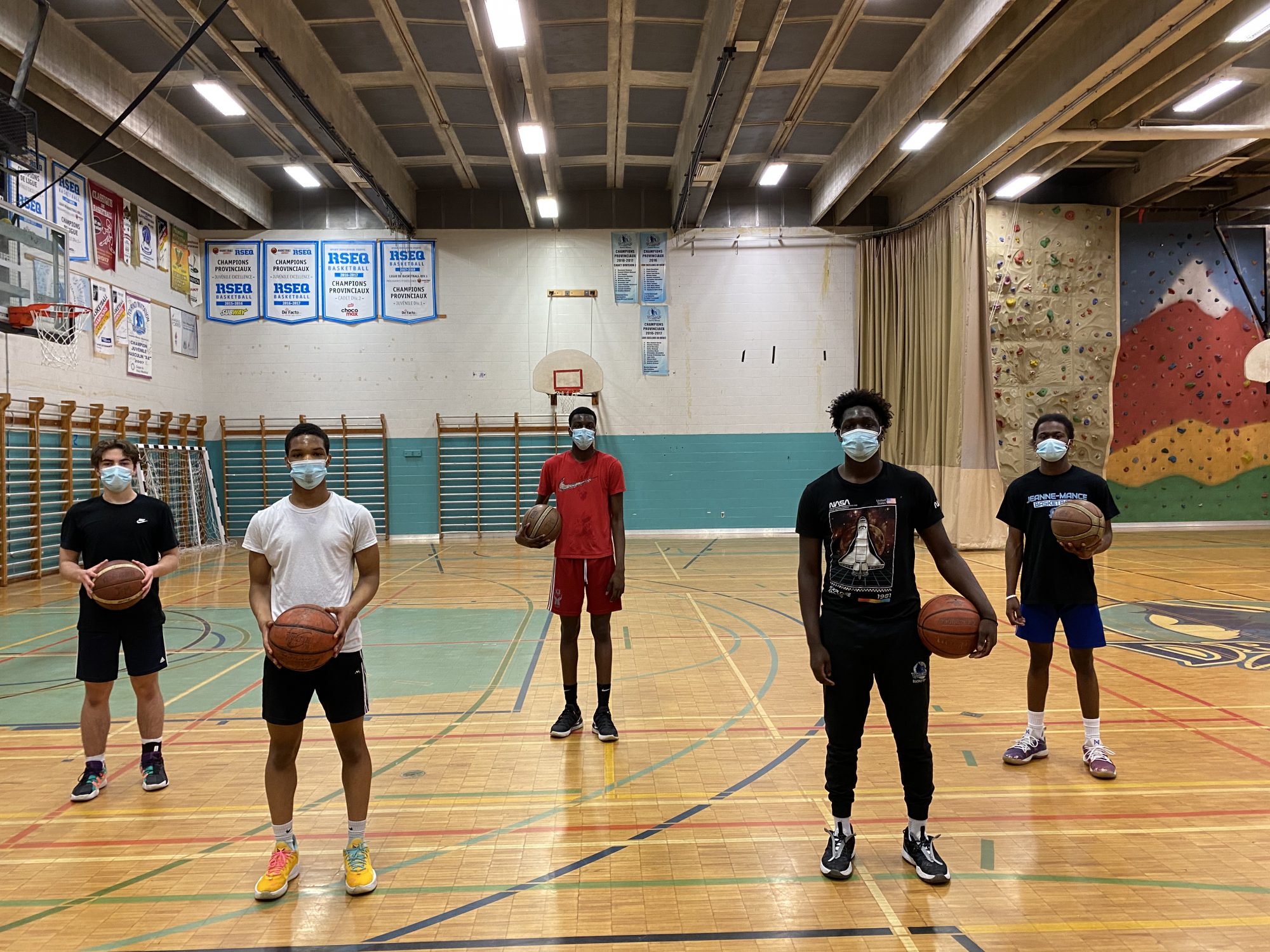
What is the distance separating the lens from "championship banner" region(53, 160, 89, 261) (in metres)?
11.4

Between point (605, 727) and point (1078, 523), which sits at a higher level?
point (1078, 523)

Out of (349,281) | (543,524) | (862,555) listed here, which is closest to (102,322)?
(349,281)

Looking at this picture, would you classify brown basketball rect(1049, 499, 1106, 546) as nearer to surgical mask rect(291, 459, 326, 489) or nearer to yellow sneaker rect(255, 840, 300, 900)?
surgical mask rect(291, 459, 326, 489)

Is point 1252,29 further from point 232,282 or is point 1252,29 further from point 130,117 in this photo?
point 232,282

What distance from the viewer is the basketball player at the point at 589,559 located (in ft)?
15.1

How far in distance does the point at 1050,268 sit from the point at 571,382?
871cm

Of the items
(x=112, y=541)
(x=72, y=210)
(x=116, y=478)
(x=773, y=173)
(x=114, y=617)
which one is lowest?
(x=114, y=617)

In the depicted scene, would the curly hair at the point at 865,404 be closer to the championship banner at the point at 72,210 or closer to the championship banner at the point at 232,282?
the championship banner at the point at 72,210

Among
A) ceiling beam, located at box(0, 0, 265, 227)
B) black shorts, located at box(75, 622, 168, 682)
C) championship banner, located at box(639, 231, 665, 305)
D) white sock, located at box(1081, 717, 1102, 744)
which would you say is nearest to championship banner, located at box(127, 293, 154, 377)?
ceiling beam, located at box(0, 0, 265, 227)

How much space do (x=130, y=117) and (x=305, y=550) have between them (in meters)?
11.5

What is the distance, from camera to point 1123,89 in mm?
10500

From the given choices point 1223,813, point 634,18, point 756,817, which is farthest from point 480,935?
point 634,18

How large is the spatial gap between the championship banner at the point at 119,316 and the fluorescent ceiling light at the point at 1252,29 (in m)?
15.2

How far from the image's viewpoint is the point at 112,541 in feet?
12.9
